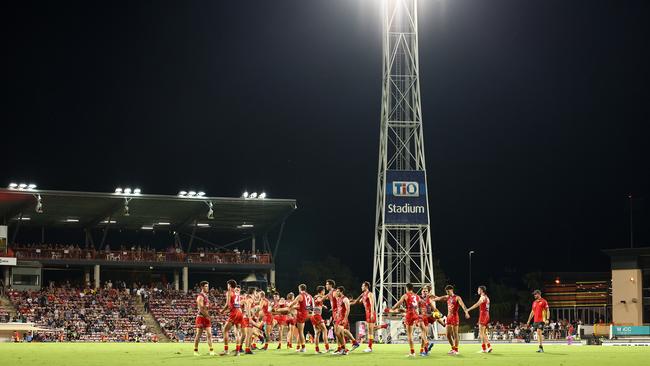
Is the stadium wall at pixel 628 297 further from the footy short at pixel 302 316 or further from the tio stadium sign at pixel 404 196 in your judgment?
the footy short at pixel 302 316

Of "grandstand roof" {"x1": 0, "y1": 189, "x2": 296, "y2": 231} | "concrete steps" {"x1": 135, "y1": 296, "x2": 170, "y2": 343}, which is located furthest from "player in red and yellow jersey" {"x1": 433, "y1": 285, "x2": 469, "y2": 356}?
"grandstand roof" {"x1": 0, "y1": 189, "x2": 296, "y2": 231}

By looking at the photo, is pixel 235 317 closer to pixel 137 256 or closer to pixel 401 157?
pixel 401 157

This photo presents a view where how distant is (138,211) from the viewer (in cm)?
8381

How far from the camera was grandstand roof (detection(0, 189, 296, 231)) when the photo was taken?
78.0 m

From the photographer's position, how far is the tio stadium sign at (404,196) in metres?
68.1

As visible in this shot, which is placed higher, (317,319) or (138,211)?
(138,211)

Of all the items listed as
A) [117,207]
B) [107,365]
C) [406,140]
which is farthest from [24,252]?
[107,365]

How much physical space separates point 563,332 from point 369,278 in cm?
5686

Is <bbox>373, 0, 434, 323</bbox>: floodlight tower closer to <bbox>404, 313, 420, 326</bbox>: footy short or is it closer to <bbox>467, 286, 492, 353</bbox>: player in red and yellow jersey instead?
<bbox>467, 286, 492, 353</bbox>: player in red and yellow jersey

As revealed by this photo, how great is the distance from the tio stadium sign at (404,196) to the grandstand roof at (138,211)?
15842 mm

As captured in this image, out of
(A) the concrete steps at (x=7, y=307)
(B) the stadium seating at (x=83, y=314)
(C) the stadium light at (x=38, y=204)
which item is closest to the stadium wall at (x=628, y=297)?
(B) the stadium seating at (x=83, y=314)

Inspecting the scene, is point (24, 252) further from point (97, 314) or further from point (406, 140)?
point (406, 140)

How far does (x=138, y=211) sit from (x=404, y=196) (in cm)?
2644

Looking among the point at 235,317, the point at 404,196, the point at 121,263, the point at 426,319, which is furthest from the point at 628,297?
the point at 235,317
